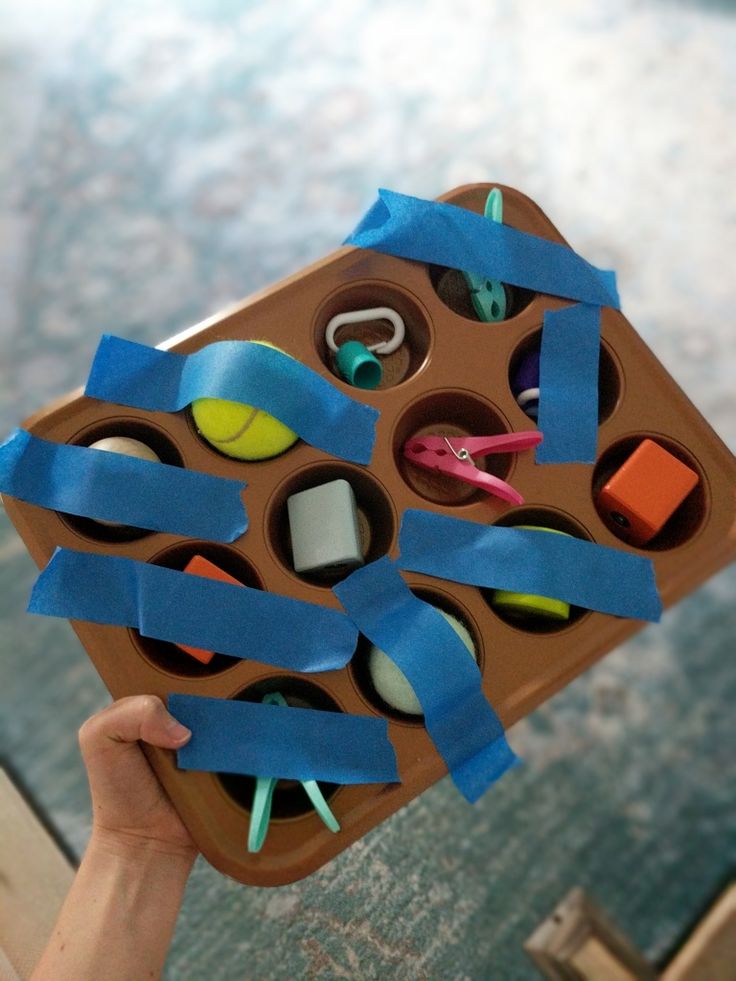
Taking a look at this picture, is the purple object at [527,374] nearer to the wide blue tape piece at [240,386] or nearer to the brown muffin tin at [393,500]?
the brown muffin tin at [393,500]

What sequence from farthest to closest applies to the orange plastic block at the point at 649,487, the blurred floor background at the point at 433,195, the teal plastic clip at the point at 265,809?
the blurred floor background at the point at 433,195 < the orange plastic block at the point at 649,487 < the teal plastic clip at the point at 265,809

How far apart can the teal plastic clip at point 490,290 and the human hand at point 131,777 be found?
43 cm

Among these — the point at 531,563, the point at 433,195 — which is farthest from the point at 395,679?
the point at 433,195

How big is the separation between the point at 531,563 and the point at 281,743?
0.79ft

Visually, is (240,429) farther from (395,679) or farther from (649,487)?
(649,487)

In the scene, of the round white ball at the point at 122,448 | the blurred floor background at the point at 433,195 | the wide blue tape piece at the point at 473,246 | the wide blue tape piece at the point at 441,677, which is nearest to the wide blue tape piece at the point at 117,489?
the round white ball at the point at 122,448

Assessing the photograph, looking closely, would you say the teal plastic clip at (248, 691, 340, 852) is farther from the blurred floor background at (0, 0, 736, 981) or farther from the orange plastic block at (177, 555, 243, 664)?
the blurred floor background at (0, 0, 736, 981)

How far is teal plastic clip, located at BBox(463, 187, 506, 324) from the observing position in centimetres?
72

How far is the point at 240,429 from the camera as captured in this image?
0.65 metres

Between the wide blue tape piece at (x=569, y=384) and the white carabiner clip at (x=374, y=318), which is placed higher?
the wide blue tape piece at (x=569, y=384)

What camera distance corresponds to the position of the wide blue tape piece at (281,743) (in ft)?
1.91

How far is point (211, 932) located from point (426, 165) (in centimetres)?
108

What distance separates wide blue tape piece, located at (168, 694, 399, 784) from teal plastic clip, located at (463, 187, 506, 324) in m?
0.37

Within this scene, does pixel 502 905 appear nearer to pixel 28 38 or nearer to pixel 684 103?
pixel 684 103
